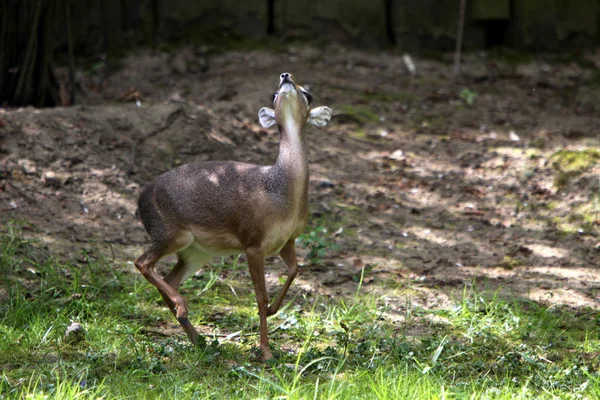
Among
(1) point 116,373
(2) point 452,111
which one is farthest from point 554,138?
(1) point 116,373

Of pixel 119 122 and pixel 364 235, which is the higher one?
pixel 119 122

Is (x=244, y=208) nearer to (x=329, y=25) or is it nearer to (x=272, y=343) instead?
(x=272, y=343)

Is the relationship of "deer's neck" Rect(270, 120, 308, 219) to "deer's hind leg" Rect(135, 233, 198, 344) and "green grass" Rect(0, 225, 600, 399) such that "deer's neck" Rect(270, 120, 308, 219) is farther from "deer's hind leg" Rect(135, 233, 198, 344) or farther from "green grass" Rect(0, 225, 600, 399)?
"green grass" Rect(0, 225, 600, 399)

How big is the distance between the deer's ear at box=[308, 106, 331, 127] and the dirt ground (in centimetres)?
149

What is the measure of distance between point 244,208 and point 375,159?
380cm

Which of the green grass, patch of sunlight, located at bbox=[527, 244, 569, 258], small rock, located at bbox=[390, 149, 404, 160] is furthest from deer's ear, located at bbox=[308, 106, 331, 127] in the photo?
small rock, located at bbox=[390, 149, 404, 160]

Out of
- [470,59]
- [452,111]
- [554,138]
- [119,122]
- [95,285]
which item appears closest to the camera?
[95,285]

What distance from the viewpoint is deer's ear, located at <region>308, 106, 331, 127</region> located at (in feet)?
17.7

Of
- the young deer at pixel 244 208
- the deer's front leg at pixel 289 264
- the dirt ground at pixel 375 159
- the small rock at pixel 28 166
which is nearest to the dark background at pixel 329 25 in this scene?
the dirt ground at pixel 375 159

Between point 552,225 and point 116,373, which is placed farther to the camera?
point 552,225

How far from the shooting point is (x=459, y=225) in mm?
7625

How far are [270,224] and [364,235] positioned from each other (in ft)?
7.76

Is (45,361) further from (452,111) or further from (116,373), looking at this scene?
(452,111)

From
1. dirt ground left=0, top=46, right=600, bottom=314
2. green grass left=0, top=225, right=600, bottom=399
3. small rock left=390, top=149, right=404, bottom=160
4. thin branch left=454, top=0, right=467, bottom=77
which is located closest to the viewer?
green grass left=0, top=225, right=600, bottom=399
